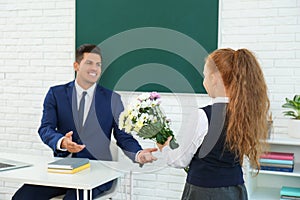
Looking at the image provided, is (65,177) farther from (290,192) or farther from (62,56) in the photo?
(62,56)

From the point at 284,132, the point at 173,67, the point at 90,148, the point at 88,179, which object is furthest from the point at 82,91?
the point at 284,132

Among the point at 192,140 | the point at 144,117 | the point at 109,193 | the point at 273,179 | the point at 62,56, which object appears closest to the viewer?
the point at 192,140

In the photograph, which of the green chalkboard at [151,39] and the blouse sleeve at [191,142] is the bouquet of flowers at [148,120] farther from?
the green chalkboard at [151,39]

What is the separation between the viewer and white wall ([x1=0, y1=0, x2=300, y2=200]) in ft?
10.5

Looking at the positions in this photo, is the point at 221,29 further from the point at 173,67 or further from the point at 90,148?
the point at 90,148

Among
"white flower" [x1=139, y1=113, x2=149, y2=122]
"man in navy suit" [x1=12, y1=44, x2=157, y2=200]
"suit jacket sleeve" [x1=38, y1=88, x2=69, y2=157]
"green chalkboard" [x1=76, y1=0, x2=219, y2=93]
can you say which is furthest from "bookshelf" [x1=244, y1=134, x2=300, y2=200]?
"suit jacket sleeve" [x1=38, y1=88, x2=69, y2=157]

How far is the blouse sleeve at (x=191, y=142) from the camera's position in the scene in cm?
208

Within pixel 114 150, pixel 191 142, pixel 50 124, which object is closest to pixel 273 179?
pixel 114 150

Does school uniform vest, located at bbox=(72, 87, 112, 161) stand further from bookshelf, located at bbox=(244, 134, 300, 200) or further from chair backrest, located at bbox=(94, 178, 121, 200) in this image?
bookshelf, located at bbox=(244, 134, 300, 200)

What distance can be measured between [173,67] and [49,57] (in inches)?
46.2

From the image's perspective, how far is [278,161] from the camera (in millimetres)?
2973

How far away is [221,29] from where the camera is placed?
3.35 meters

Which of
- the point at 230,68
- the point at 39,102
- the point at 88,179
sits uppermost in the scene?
the point at 230,68

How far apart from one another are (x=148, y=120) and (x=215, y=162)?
1.29 ft
